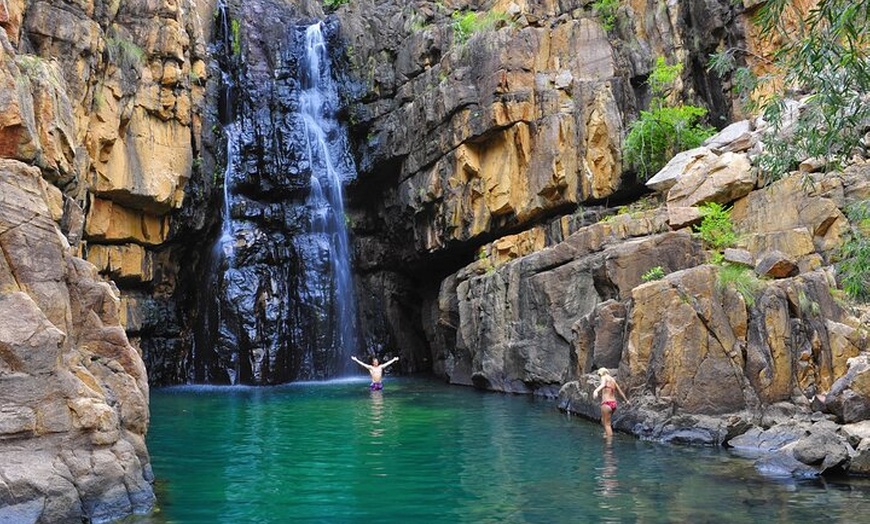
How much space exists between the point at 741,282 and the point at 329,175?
75.5 ft

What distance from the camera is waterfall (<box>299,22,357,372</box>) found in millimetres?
36250

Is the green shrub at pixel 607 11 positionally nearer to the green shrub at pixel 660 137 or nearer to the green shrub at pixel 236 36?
the green shrub at pixel 660 137

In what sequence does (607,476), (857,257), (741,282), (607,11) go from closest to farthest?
1. (607,476)
2. (857,257)
3. (741,282)
4. (607,11)

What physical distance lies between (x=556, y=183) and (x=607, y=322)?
1076cm

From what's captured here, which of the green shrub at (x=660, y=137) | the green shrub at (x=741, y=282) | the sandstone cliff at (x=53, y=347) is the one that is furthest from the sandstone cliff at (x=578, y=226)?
the sandstone cliff at (x=53, y=347)

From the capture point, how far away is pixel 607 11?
32531mm

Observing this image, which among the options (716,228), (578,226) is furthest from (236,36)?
(716,228)

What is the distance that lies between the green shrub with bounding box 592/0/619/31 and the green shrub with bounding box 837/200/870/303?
16.1m

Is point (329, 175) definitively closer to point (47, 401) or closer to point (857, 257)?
point (857, 257)

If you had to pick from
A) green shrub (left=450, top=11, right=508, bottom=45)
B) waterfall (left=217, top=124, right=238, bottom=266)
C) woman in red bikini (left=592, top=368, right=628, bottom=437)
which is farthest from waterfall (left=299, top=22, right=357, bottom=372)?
woman in red bikini (left=592, top=368, right=628, bottom=437)

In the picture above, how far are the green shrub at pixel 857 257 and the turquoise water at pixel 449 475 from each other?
14.6 ft

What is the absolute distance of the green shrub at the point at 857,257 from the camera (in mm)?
14895

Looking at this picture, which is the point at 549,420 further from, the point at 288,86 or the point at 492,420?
the point at 288,86

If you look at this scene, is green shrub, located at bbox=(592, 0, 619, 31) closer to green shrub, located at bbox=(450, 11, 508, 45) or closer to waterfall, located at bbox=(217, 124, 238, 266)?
green shrub, located at bbox=(450, 11, 508, 45)
